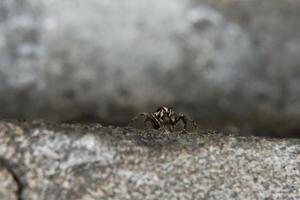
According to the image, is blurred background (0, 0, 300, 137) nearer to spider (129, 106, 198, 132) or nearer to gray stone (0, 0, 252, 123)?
gray stone (0, 0, 252, 123)

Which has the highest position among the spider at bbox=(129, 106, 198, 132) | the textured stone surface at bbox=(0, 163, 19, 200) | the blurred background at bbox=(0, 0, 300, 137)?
the blurred background at bbox=(0, 0, 300, 137)

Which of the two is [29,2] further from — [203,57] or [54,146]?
[54,146]

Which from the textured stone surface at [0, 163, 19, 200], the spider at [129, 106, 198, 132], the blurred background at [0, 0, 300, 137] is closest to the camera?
the textured stone surface at [0, 163, 19, 200]

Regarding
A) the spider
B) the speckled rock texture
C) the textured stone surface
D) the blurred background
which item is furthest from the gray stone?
the textured stone surface

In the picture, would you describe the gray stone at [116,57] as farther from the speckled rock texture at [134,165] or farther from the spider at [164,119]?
the speckled rock texture at [134,165]

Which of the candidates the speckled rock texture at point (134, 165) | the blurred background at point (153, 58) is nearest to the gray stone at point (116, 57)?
the blurred background at point (153, 58)

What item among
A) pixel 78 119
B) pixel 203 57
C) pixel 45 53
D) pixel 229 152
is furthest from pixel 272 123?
pixel 229 152
